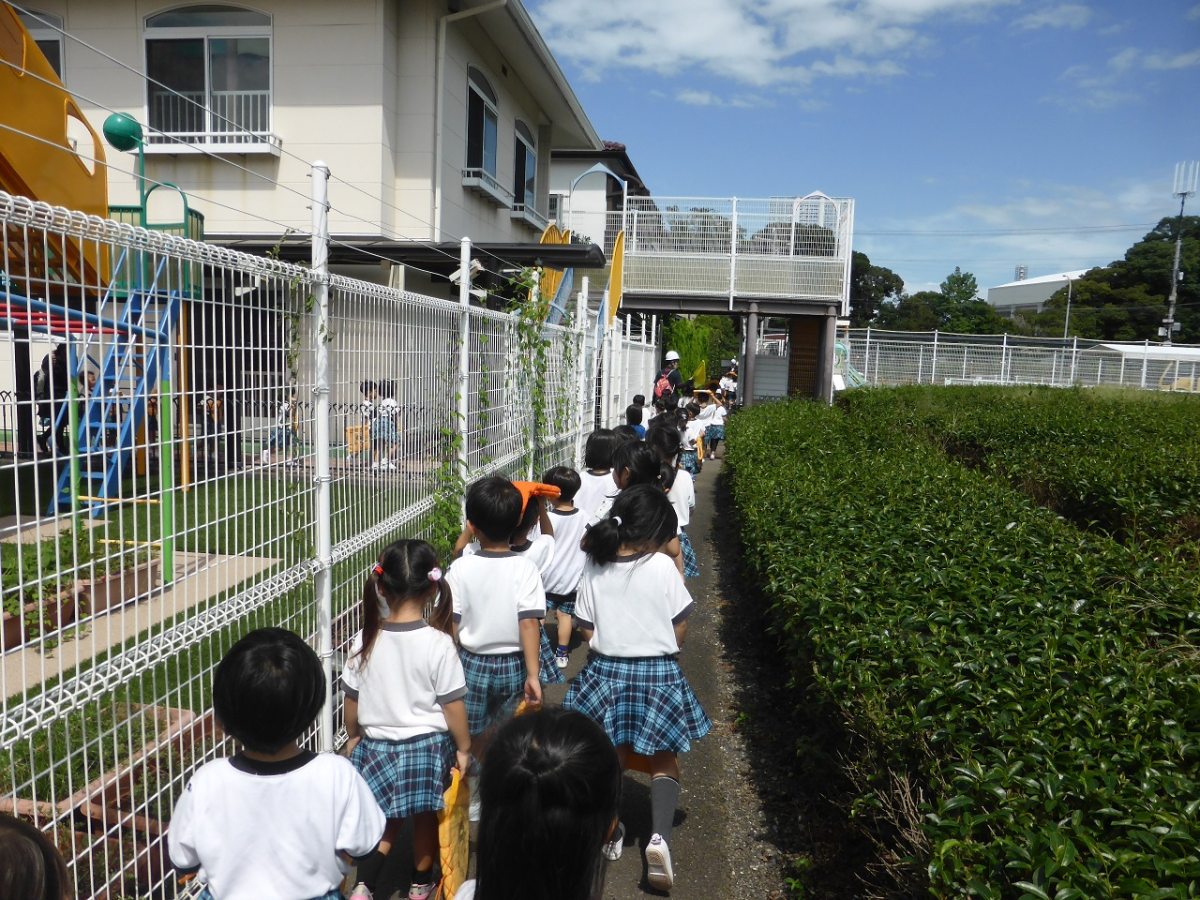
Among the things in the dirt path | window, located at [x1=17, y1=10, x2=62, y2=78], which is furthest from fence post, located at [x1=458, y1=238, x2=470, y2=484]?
window, located at [x1=17, y1=10, x2=62, y2=78]

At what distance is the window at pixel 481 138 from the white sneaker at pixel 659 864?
10.7 meters

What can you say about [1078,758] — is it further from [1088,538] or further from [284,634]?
[1088,538]

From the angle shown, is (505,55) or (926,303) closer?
(505,55)

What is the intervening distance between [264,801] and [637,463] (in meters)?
3.27

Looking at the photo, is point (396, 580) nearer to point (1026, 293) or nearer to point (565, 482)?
point (565, 482)

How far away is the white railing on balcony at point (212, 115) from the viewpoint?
446 inches

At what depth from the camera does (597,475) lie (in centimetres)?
602

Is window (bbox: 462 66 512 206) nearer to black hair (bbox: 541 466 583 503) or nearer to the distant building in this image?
black hair (bbox: 541 466 583 503)

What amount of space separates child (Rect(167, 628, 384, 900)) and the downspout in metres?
9.83

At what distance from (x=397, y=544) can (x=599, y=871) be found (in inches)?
58.3

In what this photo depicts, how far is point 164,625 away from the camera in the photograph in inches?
102

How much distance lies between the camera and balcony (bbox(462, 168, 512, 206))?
12.6 m

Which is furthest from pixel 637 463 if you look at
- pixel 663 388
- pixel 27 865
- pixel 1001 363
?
pixel 1001 363

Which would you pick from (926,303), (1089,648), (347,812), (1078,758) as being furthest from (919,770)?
(926,303)
